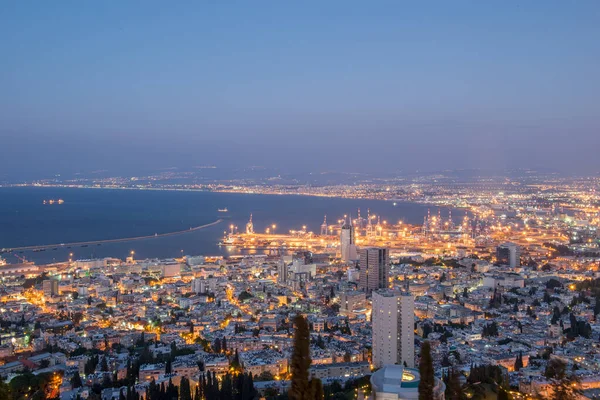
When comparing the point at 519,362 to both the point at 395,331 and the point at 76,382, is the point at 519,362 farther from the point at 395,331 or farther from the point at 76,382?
the point at 76,382

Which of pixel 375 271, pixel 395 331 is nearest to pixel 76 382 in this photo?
pixel 395 331

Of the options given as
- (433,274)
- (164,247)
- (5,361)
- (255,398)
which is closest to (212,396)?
(255,398)

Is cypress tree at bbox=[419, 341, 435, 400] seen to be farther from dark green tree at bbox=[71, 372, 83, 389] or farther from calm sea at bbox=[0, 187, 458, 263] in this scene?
calm sea at bbox=[0, 187, 458, 263]

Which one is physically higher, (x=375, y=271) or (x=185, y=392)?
(x=375, y=271)

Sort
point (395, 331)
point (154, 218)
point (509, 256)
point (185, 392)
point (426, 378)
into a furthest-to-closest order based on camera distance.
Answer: point (154, 218) → point (509, 256) → point (395, 331) → point (185, 392) → point (426, 378)

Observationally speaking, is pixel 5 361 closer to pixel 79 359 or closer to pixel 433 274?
pixel 79 359

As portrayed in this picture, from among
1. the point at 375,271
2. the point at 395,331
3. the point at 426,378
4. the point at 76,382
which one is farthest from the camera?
the point at 375,271
